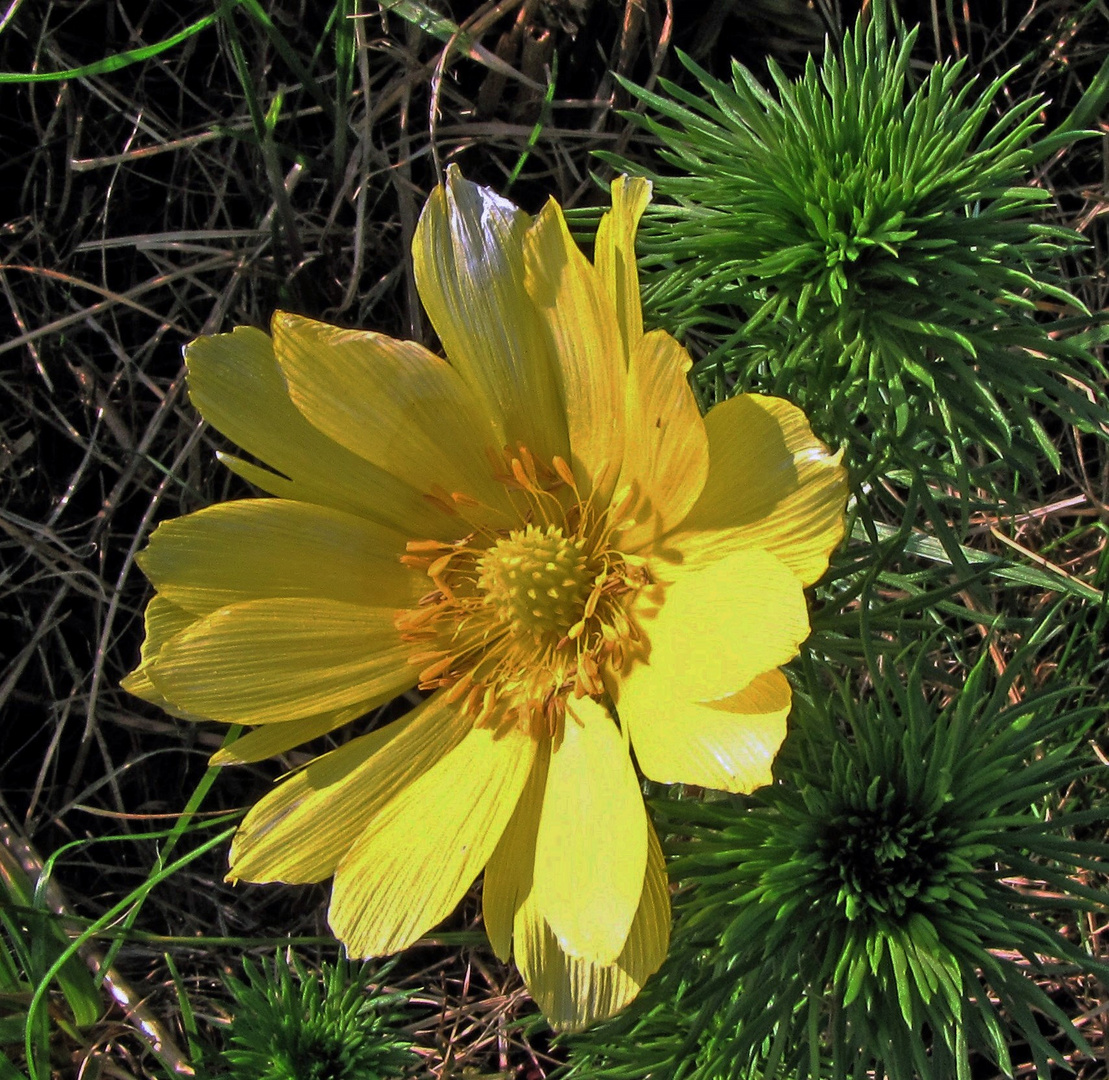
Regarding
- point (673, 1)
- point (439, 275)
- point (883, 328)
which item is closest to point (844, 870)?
point (883, 328)

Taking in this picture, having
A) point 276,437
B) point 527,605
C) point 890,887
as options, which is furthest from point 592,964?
point 276,437

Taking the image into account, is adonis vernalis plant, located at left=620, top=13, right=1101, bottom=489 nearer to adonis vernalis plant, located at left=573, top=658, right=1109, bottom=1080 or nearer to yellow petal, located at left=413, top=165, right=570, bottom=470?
yellow petal, located at left=413, top=165, right=570, bottom=470

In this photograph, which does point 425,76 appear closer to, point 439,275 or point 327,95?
point 327,95

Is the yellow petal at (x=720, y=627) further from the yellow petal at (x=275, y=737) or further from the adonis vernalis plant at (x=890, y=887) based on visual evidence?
the yellow petal at (x=275, y=737)

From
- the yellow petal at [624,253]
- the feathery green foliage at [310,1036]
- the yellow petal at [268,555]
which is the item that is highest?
the yellow petal at [624,253]

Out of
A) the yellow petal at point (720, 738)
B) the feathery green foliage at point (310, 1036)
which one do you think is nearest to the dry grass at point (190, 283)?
the feathery green foliage at point (310, 1036)

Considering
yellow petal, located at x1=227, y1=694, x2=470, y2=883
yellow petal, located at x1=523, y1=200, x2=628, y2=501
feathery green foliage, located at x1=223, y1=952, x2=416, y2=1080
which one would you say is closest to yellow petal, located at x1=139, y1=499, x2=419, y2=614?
yellow petal, located at x1=227, y1=694, x2=470, y2=883
